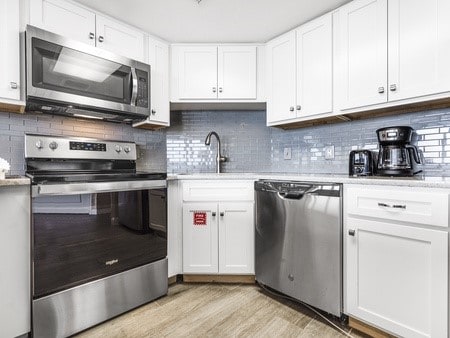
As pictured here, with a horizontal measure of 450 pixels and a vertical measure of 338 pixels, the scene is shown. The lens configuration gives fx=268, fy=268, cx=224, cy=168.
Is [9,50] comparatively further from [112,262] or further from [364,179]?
[364,179]

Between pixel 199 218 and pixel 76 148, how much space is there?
107cm

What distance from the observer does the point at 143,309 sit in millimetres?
1812

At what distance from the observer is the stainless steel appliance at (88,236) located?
56.2 inches

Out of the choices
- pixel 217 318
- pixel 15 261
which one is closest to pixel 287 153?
pixel 217 318

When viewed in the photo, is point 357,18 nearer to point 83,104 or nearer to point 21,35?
point 83,104

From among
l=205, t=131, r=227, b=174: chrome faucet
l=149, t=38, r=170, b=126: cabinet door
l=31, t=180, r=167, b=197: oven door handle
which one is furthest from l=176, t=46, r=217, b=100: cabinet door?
l=31, t=180, r=167, b=197: oven door handle

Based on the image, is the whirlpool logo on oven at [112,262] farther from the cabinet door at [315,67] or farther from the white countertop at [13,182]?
the cabinet door at [315,67]

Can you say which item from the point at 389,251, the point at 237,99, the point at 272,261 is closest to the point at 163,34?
the point at 237,99

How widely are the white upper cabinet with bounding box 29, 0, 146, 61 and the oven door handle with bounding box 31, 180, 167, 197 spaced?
106 cm

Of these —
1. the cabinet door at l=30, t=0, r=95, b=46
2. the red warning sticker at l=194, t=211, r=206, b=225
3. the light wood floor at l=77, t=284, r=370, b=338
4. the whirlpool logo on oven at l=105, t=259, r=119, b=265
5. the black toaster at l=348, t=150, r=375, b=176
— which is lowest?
the light wood floor at l=77, t=284, r=370, b=338

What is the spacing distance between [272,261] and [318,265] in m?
0.37

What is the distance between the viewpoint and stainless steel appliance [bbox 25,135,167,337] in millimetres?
1427

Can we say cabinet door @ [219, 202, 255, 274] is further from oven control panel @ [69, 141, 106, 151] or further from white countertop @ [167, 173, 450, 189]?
oven control panel @ [69, 141, 106, 151]

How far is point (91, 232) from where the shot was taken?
160 centimetres
